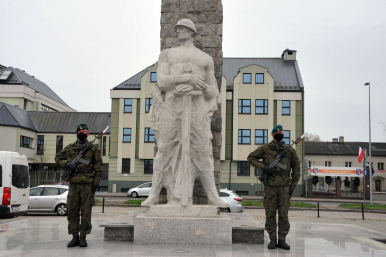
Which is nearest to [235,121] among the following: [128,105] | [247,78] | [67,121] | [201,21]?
[247,78]

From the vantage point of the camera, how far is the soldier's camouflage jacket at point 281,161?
6.55 metres

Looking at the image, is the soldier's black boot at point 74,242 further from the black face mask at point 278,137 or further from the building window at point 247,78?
the building window at point 247,78

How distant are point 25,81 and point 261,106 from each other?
93.6 ft

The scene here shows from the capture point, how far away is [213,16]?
364 inches

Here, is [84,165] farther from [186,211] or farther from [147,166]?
[147,166]

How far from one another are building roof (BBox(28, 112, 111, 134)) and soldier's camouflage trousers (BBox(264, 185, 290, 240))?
35.3 metres

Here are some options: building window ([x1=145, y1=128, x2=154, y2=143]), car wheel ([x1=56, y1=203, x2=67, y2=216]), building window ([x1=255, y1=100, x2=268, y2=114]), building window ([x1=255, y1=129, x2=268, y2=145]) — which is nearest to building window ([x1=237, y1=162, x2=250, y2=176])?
building window ([x1=255, y1=129, x2=268, y2=145])

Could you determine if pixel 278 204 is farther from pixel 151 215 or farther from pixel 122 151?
pixel 122 151

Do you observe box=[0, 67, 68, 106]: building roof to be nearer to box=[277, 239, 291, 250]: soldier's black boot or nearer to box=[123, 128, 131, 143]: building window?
box=[123, 128, 131, 143]: building window

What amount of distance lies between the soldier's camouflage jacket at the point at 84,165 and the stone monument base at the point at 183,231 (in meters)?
1.03

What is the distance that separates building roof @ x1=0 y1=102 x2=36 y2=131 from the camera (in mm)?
36344

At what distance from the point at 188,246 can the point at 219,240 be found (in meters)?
0.52

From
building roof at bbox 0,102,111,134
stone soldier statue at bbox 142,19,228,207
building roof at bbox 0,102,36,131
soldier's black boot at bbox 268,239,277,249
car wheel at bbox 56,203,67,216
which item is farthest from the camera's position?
building roof at bbox 0,102,111,134

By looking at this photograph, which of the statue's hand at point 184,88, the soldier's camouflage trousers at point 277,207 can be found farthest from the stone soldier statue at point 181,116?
the soldier's camouflage trousers at point 277,207
